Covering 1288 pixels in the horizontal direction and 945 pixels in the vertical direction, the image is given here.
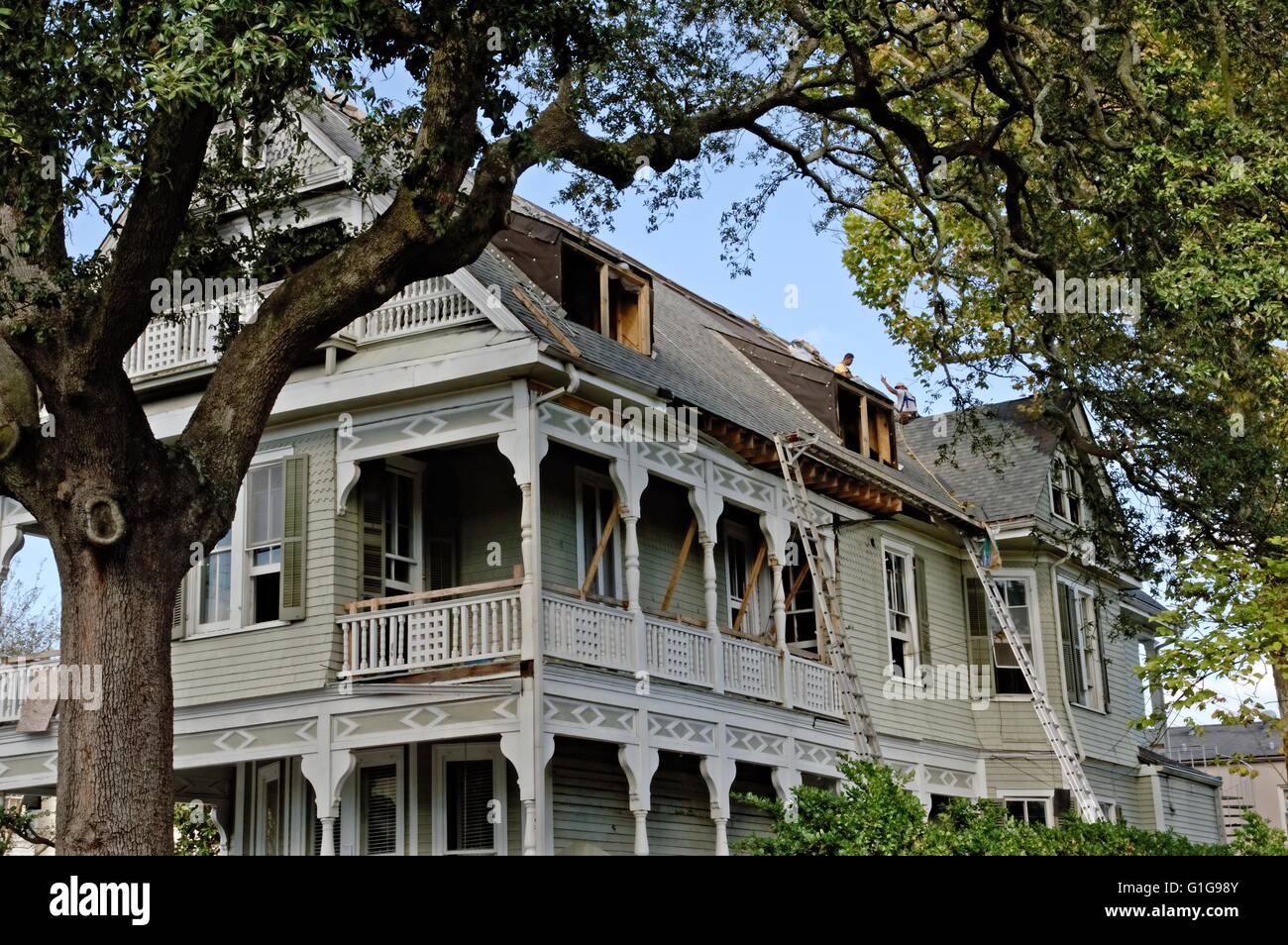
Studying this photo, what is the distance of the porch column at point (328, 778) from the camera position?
16.8 meters

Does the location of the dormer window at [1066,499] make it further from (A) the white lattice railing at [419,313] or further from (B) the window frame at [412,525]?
(A) the white lattice railing at [419,313]

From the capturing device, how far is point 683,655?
18.8 m

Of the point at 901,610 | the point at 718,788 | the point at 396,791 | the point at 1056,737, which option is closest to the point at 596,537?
the point at 718,788

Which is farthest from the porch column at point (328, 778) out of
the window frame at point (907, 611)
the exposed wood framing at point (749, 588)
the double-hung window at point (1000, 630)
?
the double-hung window at point (1000, 630)

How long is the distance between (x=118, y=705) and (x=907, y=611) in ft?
55.2

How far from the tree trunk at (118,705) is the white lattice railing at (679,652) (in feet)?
26.7

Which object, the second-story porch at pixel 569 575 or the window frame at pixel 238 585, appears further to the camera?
the window frame at pixel 238 585


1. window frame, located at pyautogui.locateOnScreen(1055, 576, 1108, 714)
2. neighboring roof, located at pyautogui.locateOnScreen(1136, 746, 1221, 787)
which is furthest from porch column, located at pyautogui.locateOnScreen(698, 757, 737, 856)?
neighboring roof, located at pyautogui.locateOnScreen(1136, 746, 1221, 787)

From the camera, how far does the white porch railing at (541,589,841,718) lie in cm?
1697

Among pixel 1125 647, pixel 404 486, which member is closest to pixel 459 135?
pixel 404 486

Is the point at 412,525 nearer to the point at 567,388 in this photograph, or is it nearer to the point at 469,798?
the point at 567,388

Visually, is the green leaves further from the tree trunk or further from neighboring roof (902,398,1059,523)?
neighboring roof (902,398,1059,523)
